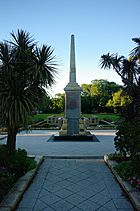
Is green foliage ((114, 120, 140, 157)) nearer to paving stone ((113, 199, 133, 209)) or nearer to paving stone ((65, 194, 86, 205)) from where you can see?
paving stone ((113, 199, 133, 209))

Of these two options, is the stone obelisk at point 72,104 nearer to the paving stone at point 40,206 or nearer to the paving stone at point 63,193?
the paving stone at point 63,193

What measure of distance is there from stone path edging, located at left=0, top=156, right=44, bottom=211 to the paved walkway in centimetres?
10

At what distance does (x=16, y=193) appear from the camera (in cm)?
427

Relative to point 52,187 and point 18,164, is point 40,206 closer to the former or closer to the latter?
point 52,187

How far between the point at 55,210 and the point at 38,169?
2.80 m

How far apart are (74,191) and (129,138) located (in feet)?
5.86

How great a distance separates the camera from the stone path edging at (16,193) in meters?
3.69

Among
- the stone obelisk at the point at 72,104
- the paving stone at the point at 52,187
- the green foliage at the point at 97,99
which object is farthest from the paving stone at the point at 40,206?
the green foliage at the point at 97,99

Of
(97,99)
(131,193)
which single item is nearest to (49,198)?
(131,193)

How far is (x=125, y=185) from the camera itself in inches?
184

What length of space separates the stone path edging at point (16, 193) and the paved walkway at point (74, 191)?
0.10 metres

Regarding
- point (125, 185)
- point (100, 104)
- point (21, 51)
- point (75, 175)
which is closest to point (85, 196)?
point (125, 185)

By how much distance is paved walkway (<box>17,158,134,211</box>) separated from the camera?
3926mm

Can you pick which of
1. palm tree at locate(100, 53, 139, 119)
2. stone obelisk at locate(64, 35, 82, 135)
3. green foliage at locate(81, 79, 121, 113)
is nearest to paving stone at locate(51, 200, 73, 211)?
palm tree at locate(100, 53, 139, 119)
